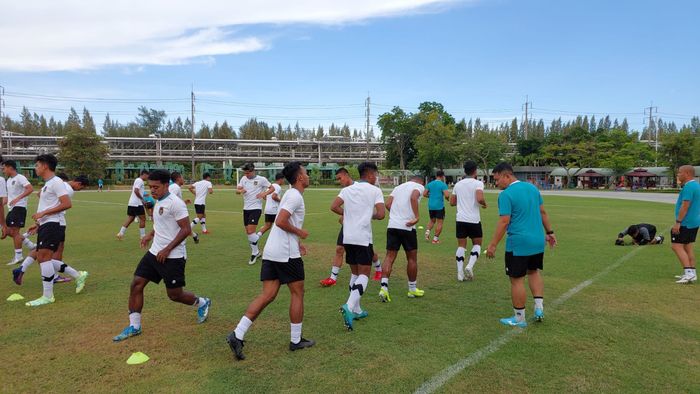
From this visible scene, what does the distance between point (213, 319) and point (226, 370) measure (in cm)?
173

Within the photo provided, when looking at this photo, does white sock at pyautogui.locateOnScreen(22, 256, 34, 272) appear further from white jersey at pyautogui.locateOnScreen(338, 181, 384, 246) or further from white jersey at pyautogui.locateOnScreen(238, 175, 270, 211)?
white jersey at pyautogui.locateOnScreen(338, 181, 384, 246)

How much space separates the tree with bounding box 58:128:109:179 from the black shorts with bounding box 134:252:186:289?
6797cm

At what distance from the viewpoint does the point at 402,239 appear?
22.8 feet

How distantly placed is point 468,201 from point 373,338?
13.2ft

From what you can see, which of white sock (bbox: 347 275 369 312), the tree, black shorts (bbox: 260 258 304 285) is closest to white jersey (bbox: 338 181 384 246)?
white sock (bbox: 347 275 369 312)

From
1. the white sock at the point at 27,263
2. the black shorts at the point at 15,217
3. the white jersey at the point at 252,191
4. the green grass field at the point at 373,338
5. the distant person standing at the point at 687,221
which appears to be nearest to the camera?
the green grass field at the point at 373,338

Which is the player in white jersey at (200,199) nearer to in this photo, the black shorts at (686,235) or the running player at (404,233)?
the running player at (404,233)

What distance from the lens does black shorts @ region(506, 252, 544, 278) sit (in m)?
5.60

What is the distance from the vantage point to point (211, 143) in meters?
97.2

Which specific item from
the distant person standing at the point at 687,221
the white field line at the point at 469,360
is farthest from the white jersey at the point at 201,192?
the distant person standing at the point at 687,221

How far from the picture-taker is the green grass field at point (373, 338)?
4227 millimetres

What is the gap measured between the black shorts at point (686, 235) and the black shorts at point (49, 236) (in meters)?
10.8

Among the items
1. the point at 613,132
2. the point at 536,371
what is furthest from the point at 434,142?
the point at 536,371

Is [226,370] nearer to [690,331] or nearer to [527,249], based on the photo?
[527,249]
